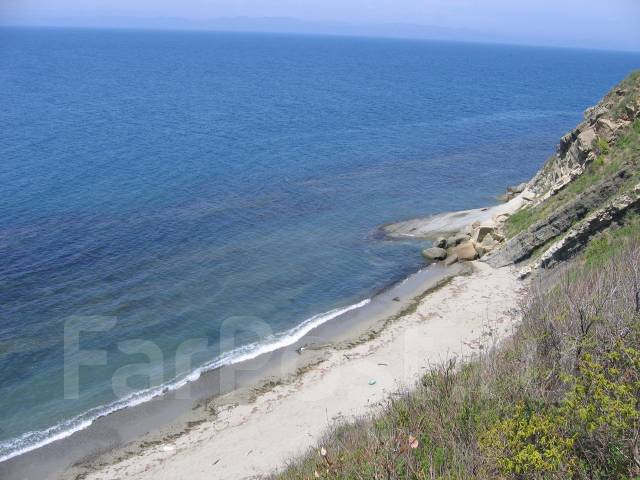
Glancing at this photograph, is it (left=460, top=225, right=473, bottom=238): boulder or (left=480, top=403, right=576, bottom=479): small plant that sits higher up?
(left=480, top=403, right=576, bottom=479): small plant

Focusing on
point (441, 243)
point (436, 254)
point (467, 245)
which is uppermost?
point (467, 245)

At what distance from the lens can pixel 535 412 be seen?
10984 millimetres

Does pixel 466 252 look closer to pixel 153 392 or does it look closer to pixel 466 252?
pixel 466 252

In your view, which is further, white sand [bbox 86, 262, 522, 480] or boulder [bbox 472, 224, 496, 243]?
boulder [bbox 472, 224, 496, 243]

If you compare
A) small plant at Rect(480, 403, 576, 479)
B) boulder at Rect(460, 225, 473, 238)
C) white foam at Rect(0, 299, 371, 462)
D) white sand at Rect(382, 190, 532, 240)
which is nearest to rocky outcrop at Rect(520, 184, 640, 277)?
boulder at Rect(460, 225, 473, 238)

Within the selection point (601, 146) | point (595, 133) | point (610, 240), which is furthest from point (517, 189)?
point (610, 240)

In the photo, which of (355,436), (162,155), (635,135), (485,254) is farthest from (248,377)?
(162,155)

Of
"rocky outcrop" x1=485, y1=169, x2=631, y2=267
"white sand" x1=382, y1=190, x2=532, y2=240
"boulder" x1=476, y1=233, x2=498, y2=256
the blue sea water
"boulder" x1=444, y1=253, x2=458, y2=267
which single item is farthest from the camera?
"white sand" x1=382, y1=190, x2=532, y2=240

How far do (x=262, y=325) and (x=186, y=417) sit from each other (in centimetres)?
Answer: 774

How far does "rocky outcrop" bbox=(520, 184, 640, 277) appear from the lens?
2766 centimetres

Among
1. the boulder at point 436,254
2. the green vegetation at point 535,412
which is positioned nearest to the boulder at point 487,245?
the boulder at point 436,254

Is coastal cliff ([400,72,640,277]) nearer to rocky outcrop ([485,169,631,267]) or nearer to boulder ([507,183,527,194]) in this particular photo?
rocky outcrop ([485,169,631,267])

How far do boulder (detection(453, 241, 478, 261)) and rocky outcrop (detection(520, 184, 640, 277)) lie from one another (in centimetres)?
529

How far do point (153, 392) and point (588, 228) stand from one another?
22.6 metres
